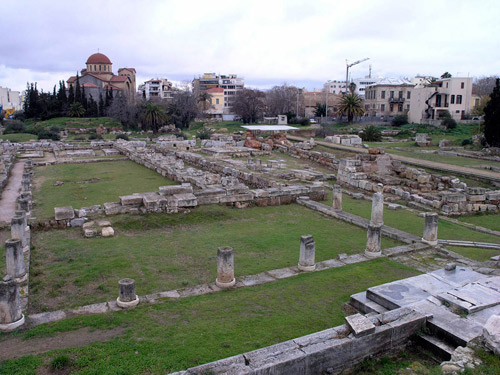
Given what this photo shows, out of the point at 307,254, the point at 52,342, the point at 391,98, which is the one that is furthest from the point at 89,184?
the point at 391,98

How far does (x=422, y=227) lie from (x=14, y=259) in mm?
13041

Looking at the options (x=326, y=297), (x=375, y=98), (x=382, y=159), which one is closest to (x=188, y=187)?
(x=326, y=297)

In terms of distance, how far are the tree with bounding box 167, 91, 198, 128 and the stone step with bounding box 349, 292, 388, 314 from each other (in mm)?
57518

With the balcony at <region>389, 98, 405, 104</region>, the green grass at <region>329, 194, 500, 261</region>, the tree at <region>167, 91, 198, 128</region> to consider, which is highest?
the balcony at <region>389, 98, 405, 104</region>

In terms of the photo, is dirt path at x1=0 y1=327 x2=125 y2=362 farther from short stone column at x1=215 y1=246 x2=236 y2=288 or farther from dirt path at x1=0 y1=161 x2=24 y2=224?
dirt path at x1=0 y1=161 x2=24 y2=224

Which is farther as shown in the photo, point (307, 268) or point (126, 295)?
point (307, 268)

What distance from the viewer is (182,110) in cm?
6425

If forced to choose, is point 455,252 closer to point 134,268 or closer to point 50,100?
point 134,268

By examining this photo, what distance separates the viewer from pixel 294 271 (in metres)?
9.98

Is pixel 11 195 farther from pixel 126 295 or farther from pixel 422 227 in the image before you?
A: pixel 422 227

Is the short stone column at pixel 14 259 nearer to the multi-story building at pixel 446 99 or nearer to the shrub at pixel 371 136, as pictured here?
the shrub at pixel 371 136

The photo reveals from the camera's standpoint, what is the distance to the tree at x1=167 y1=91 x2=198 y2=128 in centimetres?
6341

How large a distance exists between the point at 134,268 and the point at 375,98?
71.2 meters

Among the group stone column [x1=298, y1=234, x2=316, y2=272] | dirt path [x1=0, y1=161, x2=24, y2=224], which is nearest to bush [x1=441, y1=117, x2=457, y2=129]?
dirt path [x1=0, y1=161, x2=24, y2=224]
